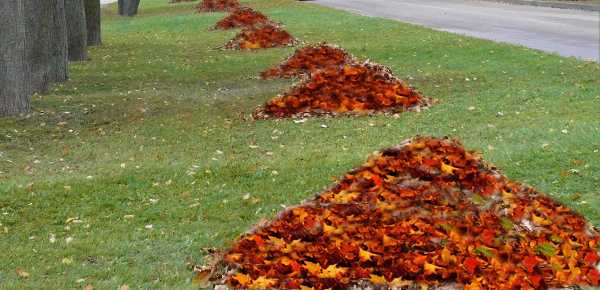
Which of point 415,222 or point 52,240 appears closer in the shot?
point 415,222

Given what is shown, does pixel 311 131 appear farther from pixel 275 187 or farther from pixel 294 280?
pixel 294 280

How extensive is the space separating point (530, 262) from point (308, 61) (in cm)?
998

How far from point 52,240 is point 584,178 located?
4049 mm

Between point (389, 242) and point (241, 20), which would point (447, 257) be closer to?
point (389, 242)

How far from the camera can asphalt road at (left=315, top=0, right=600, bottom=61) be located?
18.7 m

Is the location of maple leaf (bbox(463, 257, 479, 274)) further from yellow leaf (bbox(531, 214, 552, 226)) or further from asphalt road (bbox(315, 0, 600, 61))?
asphalt road (bbox(315, 0, 600, 61))

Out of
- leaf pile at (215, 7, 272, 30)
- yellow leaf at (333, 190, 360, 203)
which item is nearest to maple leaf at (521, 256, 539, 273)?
yellow leaf at (333, 190, 360, 203)

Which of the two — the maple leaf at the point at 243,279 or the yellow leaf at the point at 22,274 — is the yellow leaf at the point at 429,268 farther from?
the yellow leaf at the point at 22,274

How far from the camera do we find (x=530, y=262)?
534 cm

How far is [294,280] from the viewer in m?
5.18

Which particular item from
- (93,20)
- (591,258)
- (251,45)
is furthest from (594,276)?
(93,20)

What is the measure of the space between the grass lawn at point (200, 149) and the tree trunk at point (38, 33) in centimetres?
53

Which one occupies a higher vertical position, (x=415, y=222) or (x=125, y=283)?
(x=415, y=222)

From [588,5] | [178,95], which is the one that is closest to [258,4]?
[588,5]
